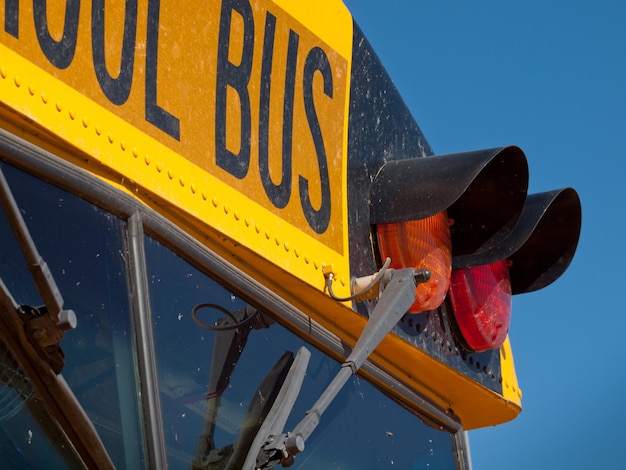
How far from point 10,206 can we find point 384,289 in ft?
3.23

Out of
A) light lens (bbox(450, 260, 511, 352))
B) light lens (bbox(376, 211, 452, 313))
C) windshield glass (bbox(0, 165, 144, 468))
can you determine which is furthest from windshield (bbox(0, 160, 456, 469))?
light lens (bbox(450, 260, 511, 352))

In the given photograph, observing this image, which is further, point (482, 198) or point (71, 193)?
point (482, 198)

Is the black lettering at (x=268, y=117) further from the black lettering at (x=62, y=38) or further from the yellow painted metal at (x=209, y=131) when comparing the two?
the black lettering at (x=62, y=38)

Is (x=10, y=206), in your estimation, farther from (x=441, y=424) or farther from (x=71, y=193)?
(x=441, y=424)

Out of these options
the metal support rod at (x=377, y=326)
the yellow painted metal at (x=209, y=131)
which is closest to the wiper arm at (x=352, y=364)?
the metal support rod at (x=377, y=326)

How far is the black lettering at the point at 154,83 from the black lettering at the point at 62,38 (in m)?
0.19

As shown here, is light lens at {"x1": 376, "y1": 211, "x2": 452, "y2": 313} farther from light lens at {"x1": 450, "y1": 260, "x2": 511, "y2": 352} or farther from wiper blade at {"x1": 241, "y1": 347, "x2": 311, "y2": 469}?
wiper blade at {"x1": 241, "y1": 347, "x2": 311, "y2": 469}

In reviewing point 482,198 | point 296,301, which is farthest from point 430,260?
point 296,301

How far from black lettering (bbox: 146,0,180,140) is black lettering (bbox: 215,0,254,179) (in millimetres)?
136

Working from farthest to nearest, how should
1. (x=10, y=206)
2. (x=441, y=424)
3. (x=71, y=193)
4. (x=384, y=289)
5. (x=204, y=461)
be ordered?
(x=441, y=424)
(x=384, y=289)
(x=204, y=461)
(x=71, y=193)
(x=10, y=206)

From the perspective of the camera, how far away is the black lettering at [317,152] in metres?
2.59

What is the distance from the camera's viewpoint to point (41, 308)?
183cm

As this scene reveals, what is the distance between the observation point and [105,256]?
2051 mm

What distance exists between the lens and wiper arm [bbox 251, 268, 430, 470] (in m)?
2.16
